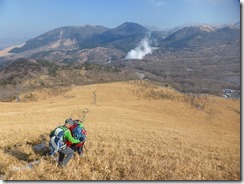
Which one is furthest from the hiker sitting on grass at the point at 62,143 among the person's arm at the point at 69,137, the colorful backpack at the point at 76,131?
the colorful backpack at the point at 76,131

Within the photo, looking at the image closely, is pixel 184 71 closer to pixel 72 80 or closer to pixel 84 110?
pixel 72 80

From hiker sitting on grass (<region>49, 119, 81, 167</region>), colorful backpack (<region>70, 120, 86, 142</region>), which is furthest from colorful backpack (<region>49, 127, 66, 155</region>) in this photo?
colorful backpack (<region>70, 120, 86, 142</region>)

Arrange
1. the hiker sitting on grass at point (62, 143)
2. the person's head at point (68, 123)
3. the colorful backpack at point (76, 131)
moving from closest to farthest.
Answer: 1. the hiker sitting on grass at point (62, 143)
2. the person's head at point (68, 123)
3. the colorful backpack at point (76, 131)

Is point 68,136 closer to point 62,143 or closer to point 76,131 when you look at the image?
point 62,143

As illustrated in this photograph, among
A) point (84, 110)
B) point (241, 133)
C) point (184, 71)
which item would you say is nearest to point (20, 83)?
point (84, 110)

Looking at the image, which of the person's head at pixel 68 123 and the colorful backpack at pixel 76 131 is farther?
the colorful backpack at pixel 76 131

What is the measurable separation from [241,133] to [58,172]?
4.30 m

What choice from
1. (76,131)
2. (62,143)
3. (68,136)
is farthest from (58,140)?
(76,131)

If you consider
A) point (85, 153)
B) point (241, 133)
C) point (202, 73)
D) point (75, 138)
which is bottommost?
point (202, 73)

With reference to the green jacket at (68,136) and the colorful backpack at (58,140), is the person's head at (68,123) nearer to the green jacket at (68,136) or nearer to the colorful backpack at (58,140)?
the green jacket at (68,136)

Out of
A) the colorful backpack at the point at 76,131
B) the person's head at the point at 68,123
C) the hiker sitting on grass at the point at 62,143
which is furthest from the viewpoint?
the colorful backpack at the point at 76,131

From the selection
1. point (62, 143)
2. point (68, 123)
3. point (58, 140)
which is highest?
point (68, 123)

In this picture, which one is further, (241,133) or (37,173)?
(37,173)

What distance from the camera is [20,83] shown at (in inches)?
2940
